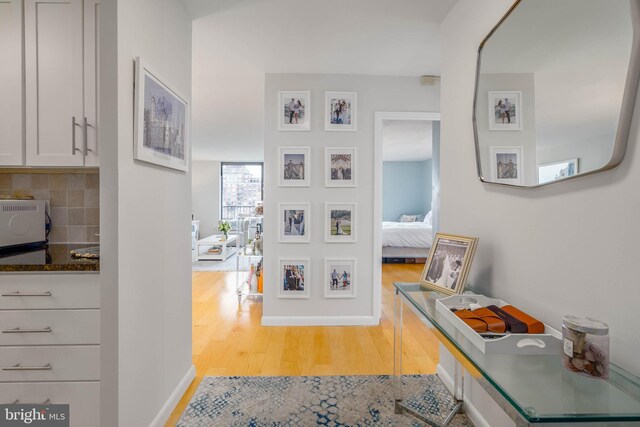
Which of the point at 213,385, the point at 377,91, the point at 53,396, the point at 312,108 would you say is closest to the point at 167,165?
the point at 53,396

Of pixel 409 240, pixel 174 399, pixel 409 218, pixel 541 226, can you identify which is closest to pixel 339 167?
pixel 541 226

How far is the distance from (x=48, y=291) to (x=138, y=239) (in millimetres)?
473

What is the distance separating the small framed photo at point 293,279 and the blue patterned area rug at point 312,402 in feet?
3.17

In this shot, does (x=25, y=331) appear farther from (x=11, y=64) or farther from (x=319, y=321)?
(x=319, y=321)

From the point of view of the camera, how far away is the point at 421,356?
236cm

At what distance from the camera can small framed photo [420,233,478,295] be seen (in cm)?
138

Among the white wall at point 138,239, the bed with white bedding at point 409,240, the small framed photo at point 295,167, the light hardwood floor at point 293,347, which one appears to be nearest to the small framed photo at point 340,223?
the small framed photo at point 295,167

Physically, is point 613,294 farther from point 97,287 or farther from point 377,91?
point 377,91

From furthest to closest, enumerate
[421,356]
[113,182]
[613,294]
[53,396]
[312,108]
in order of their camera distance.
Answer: [312,108]
[421,356]
[53,396]
[113,182]
[613,294]

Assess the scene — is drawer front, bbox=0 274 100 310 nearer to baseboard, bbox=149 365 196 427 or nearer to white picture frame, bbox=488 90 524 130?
baseboard, bbox=149 365 196 427

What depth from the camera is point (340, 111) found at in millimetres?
2932

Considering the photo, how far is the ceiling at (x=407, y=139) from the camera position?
4832 mm

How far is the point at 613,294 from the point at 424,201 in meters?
8.22

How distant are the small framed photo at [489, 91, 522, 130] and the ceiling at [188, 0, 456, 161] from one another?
3.10 ft
